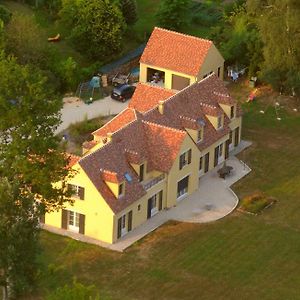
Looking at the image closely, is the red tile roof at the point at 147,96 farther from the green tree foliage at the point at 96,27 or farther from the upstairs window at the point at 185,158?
the green tree foliage at the point at 96,27

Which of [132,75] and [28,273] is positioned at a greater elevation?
[28,273]

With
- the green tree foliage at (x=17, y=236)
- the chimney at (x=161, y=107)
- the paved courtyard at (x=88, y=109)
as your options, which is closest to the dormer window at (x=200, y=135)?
the chimney at (x=161, y=107)

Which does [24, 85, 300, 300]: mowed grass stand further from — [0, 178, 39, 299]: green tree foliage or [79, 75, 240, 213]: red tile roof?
[0, 178, 39, 299]: green tree foliage

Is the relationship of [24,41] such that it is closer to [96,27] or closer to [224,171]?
[96,27]

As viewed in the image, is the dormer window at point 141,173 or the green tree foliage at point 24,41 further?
the green tree foliage at point 24,41

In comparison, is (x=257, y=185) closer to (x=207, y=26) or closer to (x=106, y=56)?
(x=106, y=56)

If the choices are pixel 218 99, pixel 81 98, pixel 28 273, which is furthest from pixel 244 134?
pixel 28 273

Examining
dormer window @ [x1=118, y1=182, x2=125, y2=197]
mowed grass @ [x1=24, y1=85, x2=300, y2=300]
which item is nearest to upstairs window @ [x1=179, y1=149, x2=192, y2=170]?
mowed grass @ [x1=24, y1=85, x2=300, y2=300]

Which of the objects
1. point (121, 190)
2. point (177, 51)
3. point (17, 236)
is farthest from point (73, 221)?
point (177, 51)
